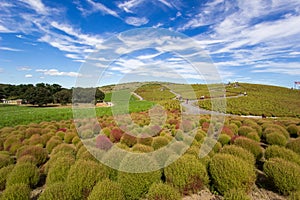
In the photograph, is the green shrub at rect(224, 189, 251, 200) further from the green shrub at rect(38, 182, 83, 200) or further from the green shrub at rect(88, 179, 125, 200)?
the green shrub at rect(38, 182, 83, 200)

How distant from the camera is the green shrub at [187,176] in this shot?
19.2 feet

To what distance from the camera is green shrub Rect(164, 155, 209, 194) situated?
5.84 m

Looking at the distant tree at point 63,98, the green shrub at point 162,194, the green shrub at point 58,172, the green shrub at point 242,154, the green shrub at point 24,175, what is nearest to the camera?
the green shrub at point 162,194

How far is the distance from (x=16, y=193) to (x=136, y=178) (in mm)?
3540

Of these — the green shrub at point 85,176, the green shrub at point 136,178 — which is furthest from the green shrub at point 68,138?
the green shrub at point 136,178

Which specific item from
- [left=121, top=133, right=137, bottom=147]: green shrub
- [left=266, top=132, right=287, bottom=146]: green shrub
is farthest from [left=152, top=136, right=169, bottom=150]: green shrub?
[left=266, top=132, right=287, bottom=146]: green shrub

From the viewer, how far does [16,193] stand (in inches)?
207

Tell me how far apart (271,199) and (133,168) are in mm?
4389

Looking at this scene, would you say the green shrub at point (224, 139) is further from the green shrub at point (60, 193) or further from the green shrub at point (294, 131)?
the green shrub at point (60, 193)

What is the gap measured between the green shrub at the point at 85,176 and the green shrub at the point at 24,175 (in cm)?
233

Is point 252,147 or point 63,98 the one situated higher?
point 63,98

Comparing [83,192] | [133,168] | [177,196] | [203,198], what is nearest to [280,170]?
[203,198]

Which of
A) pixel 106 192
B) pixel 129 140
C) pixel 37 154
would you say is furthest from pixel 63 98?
pixel 106 192

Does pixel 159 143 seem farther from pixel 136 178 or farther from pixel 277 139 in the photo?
pixel 277 139
